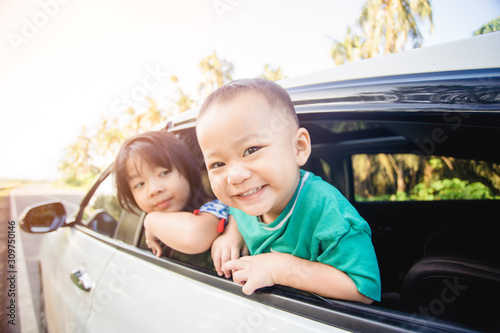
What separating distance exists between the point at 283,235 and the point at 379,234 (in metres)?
1.68

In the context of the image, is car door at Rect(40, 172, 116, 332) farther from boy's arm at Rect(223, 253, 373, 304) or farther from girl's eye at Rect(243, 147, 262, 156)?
girl's eye at Rect(243, 147, 262, 156)

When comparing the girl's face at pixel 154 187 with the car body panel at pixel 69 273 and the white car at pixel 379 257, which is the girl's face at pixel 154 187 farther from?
the car body panel at pixel 69 273

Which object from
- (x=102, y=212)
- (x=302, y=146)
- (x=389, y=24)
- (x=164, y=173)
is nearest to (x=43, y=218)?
(x=102, y=212)

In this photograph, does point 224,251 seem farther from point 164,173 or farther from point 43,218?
point 43,218

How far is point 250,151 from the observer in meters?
0.97

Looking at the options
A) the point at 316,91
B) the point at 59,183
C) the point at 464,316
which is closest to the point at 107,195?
the point at 316,91

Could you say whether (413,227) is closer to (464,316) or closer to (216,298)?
(464,316)

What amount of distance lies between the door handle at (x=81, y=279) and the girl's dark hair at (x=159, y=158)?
0.49 metres

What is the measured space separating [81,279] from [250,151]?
144 centimetres

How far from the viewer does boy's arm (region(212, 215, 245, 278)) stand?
1137mm

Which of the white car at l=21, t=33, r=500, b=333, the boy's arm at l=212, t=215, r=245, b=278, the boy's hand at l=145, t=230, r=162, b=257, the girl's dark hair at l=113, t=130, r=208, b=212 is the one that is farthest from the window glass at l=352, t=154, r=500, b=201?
the boy's hand at l=145, t=230, r=162, b=257

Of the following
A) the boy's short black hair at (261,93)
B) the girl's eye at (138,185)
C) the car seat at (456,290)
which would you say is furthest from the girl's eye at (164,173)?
the car seat at (456,290)

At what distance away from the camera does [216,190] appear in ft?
3.47

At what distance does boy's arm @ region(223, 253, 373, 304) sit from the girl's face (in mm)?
637
